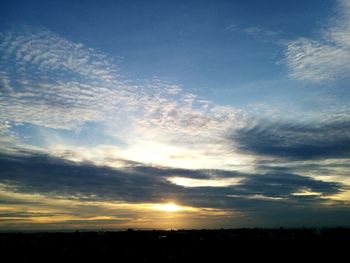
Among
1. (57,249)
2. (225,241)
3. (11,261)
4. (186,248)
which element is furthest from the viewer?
(225,241)

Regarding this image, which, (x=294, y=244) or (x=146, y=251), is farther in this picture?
(x=294, y=244)

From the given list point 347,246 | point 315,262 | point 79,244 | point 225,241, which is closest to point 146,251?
point 79,244

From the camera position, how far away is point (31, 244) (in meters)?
109

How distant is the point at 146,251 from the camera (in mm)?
99312

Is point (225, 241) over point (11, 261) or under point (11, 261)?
over

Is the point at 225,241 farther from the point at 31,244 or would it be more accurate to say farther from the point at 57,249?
the point at 31,244

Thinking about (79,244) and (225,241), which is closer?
(79,244)

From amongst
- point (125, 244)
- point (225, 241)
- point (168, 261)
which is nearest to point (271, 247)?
point (225, 241)

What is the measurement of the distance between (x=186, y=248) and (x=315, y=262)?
118 ft

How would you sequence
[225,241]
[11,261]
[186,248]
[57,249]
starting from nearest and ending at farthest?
[11,261] → [57,249] → [186,248] → [225,241]

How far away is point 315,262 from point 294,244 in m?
21.3

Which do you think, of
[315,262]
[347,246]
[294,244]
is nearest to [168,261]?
[315,262]

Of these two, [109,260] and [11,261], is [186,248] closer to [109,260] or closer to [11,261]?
[109,260]

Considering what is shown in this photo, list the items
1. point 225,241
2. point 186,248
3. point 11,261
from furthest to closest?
point 225,241 → point 186,248 → point 11,261
